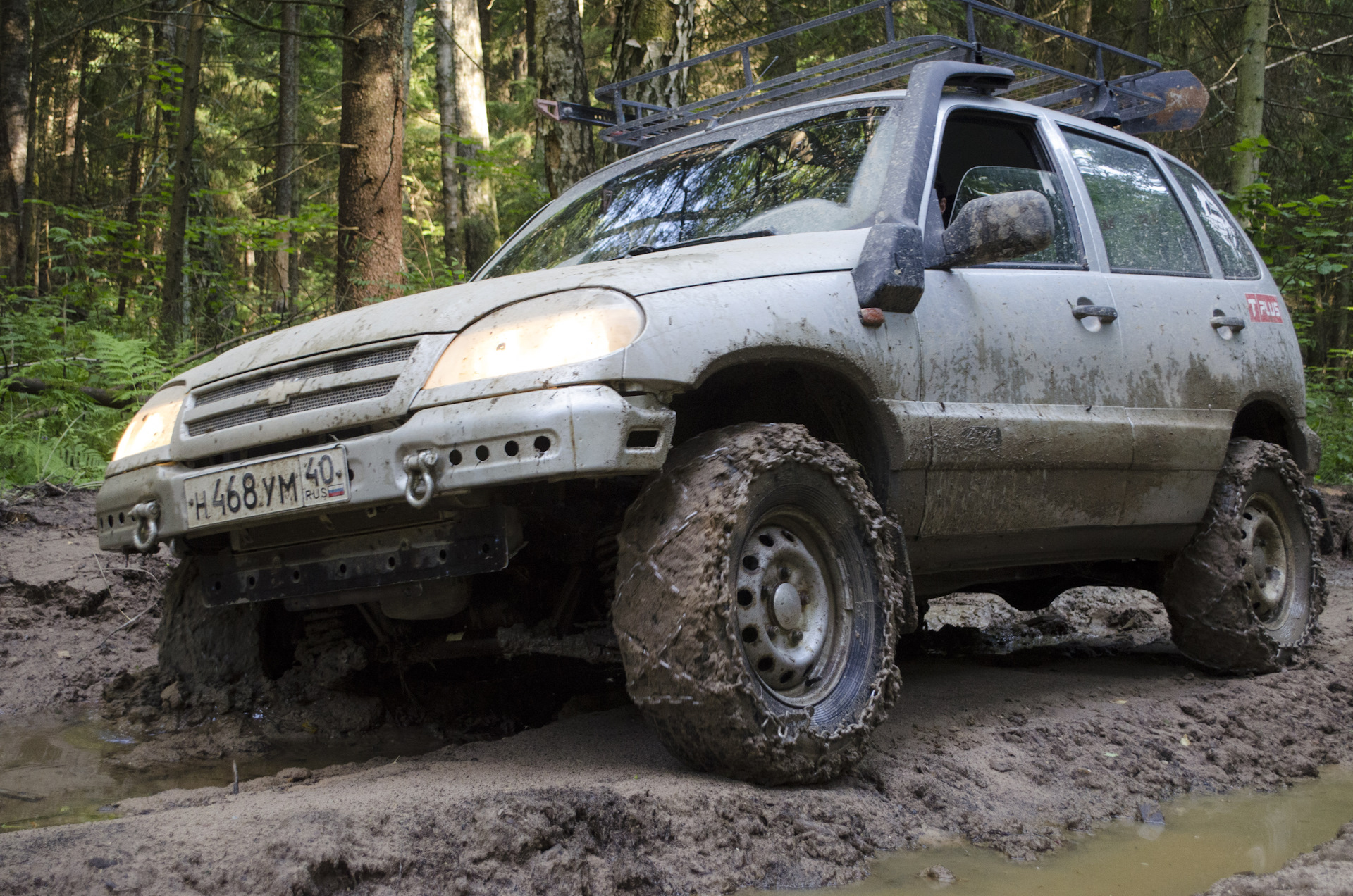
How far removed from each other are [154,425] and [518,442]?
133 cm

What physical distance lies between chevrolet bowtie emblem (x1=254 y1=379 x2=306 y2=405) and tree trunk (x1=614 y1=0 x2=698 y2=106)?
4.81 m

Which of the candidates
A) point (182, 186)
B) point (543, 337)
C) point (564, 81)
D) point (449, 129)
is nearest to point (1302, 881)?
point (543, 337)

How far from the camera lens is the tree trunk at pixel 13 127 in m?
11.7

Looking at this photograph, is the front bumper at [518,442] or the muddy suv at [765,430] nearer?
the front bumper at [518,442]

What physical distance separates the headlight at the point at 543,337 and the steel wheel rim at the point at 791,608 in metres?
0.57

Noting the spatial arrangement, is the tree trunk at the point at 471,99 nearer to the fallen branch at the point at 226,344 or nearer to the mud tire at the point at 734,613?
the fallen branch at the point at 226,344

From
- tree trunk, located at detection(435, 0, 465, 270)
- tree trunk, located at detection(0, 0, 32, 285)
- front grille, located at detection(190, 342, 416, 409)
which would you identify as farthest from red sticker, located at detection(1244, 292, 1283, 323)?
tree trunk, located at detection(0, 0, 32, 285)

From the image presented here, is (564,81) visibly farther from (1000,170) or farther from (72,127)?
(72,127)

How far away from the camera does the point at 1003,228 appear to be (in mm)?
2906

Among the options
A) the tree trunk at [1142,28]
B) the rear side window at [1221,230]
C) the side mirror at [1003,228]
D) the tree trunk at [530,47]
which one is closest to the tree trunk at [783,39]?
the tree trunk at [530,47]

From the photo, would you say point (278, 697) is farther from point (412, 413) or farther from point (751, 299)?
point (751, 299)

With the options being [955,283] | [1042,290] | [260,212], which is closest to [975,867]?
[955,283]

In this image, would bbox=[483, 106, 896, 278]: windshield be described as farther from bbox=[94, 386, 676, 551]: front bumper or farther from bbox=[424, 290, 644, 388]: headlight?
bbox=[94, 386, 676, 551]: front bumper

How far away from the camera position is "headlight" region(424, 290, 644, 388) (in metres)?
2.37
